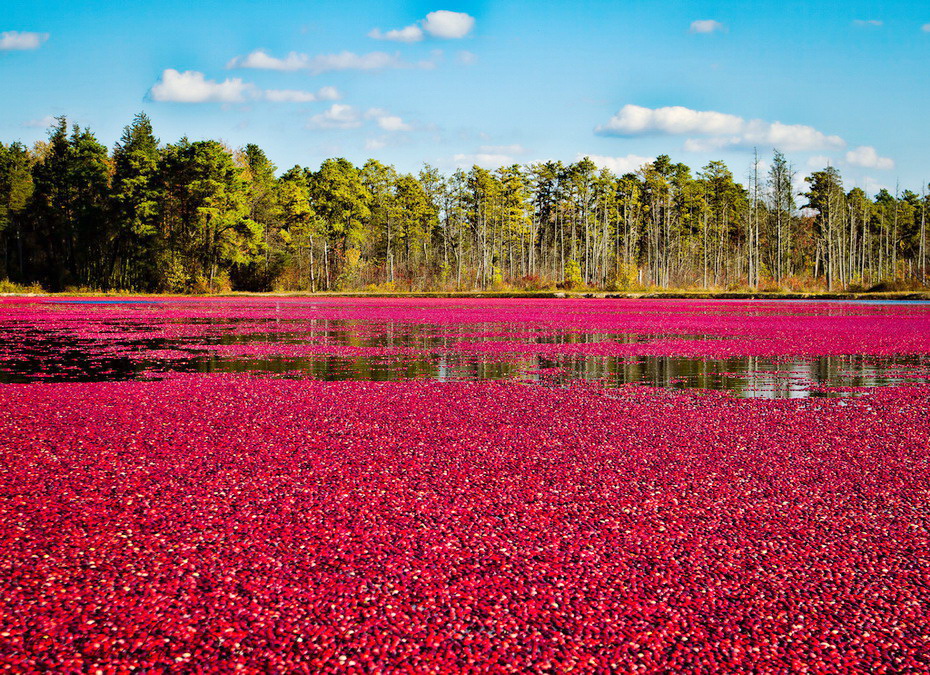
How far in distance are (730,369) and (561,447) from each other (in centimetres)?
588

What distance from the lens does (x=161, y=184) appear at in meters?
50.6

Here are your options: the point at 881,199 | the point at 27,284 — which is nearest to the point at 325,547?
the point at 27,284

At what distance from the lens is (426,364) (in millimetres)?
10977

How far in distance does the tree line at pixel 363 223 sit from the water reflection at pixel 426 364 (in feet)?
118

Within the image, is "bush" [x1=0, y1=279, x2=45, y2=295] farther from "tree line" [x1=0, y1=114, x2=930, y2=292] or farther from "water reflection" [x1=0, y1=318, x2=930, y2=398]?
"water reflection" [x1=0, y1=318, x2=930, y2=398]

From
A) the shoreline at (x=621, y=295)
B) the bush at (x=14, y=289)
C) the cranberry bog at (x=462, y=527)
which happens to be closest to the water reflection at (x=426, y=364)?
the cranberry bog at (x=462, y=527)

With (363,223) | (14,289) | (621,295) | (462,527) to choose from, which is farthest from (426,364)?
(363,223)

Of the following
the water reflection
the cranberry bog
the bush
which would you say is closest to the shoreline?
the bush

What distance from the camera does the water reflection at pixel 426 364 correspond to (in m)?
9.33

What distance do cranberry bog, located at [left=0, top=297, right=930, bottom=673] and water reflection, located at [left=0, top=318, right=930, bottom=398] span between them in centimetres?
71

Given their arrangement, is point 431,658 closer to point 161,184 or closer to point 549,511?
point 549,511

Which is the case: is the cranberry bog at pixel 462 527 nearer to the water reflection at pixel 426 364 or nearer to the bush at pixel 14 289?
the water reflection at pixel 426 364

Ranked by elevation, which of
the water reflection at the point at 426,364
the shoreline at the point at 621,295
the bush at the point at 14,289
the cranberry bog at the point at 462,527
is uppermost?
the bush at the point at 14,289

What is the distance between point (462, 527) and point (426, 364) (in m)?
7.28
